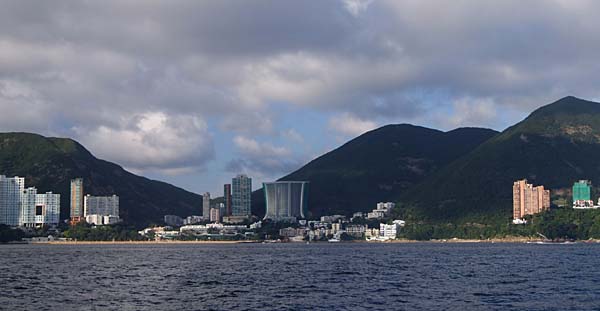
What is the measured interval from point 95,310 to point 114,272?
181 ft

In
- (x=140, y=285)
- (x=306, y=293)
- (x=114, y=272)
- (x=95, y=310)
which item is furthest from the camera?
(x=114, y=272)

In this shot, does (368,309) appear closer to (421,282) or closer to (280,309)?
(280,309)

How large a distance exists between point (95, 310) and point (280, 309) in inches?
621

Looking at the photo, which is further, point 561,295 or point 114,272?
point 114,272

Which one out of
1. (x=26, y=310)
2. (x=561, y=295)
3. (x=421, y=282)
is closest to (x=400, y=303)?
(x=561, y=295)

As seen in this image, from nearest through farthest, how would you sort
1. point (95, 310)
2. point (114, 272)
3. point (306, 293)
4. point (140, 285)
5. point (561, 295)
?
point (95, 310) → point (561, 295) → point (306, 293) → point (140, 285) → point (114, 272)

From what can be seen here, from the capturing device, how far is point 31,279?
108 metres

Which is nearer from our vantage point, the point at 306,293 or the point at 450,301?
the point at 450,301

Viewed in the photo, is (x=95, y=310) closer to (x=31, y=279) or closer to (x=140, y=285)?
Result: (x=140, y=285)

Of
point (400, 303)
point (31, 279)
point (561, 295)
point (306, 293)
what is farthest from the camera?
point (31, 279)

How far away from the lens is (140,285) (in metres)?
95.4

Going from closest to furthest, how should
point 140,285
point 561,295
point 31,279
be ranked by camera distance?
point 561,295 < point 140,285 < point 31,279

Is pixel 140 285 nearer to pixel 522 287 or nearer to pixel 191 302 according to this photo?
pixel 191 302

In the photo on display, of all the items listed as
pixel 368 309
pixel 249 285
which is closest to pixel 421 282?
pixel 249 285
